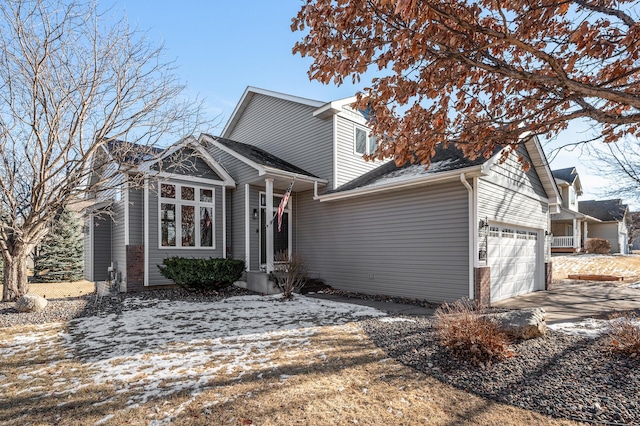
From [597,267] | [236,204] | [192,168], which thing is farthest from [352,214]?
[597,267]

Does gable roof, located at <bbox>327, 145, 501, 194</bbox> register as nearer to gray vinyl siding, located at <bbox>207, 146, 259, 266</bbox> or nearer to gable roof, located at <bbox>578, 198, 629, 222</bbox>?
gray vinyl siding, located at <bbox>207, 146, 259, 266</bbox>

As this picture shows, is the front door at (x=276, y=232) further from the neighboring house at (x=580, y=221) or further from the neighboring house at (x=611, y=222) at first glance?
the neighboring house at (x=611, y=222)

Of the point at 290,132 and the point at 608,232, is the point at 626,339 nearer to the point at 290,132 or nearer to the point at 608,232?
the point at 290,132

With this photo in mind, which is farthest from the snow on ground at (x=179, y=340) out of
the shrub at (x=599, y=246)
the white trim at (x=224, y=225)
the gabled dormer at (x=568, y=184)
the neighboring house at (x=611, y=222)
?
the neighboring house at (x=611, y=222)

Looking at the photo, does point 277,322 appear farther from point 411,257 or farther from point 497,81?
point 497,81

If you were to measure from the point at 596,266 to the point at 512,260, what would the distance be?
1212 centimetres

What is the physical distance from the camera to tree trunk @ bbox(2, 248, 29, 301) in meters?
8.62

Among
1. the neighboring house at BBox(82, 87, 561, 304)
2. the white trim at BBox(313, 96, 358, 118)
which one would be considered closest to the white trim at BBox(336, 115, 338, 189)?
the neighboring house at BBox(82, 87, 561, 304)

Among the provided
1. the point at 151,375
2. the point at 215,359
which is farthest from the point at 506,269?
the point at 151,375

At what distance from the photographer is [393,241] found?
1053cm

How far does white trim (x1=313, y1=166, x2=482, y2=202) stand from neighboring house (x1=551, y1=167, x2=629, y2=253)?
21.7 metres

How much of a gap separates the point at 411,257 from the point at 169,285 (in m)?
7.34

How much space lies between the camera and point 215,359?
4.86 metres

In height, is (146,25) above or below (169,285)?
above
